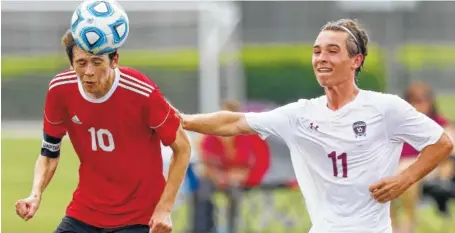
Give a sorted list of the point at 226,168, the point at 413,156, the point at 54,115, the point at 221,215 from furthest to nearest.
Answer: the point at 221,215 < the point at 226,168 < the point at 413,156 < the point at 54,115

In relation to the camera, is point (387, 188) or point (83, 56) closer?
point (83, 56)

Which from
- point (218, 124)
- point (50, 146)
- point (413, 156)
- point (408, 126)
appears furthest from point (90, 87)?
point (413, 156)

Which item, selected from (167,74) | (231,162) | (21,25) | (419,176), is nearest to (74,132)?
(419,176)

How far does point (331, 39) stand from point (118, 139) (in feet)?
4.30

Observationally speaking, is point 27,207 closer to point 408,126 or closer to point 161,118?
point 161,118

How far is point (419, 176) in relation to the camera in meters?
7.02

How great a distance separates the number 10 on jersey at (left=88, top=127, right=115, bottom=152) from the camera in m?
6.84

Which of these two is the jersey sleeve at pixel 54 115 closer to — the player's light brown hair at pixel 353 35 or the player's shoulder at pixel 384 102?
the player's light brown hair at pixel 353 35

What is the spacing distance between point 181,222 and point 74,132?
8621 millimetres

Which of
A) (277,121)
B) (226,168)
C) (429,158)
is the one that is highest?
(277,121)

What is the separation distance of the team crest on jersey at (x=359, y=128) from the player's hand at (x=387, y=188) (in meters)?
0.29

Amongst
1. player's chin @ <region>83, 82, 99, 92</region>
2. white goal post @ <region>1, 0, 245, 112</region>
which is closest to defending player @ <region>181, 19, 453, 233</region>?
player's chin @ <region>83, 82, 99, 92</region>

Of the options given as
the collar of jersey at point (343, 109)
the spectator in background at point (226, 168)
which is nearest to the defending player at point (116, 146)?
the collar of jersey at point (343, 109)

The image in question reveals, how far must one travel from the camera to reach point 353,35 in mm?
7035
